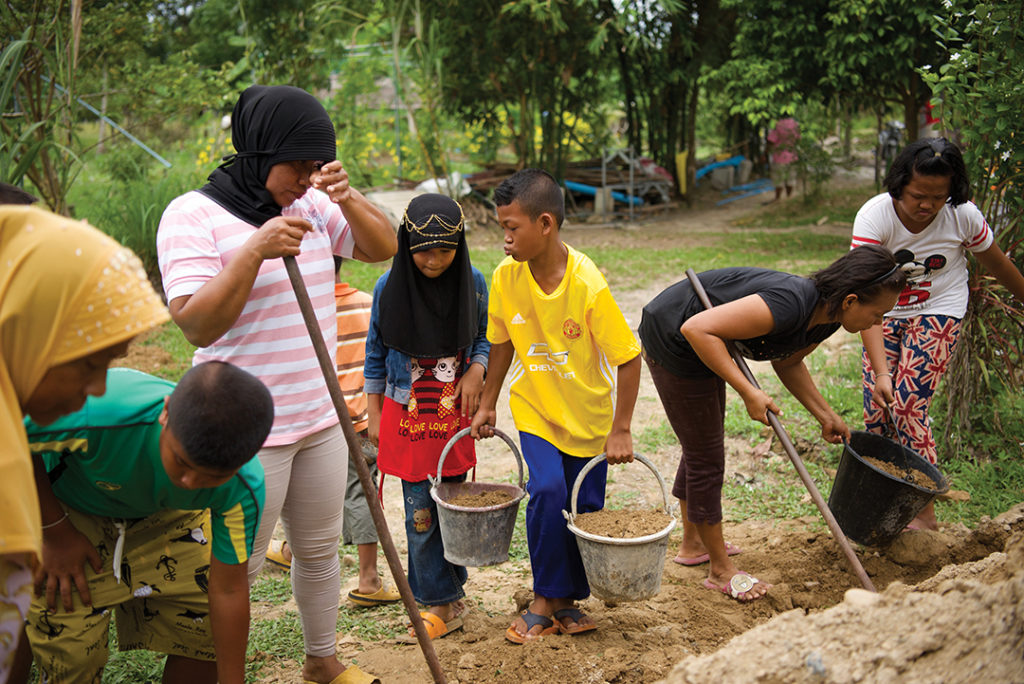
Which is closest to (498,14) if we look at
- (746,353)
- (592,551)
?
(746,353)

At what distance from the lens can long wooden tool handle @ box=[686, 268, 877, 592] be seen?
327 centimetres

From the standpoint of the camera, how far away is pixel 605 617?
3.55 m

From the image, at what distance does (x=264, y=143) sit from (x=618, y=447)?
1.63 metres

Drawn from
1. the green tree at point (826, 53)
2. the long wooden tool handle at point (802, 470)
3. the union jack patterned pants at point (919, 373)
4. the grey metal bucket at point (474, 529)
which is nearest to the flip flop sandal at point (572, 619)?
the grey metal bucket at point (474, 529)

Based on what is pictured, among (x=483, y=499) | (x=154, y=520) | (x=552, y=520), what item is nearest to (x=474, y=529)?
(x=483, y=499)

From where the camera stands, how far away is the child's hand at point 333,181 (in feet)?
8.73

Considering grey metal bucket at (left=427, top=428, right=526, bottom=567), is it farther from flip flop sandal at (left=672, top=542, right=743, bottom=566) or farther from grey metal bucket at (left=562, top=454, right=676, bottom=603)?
flip flop sandal at (left=672, top=542, right=743, bottom=566)

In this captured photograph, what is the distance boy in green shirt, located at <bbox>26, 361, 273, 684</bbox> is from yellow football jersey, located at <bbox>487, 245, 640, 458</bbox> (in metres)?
1.28

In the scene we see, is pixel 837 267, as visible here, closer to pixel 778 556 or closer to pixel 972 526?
pixel 778 556

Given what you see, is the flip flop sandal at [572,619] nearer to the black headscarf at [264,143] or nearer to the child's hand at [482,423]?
the child's hand at [482,423]

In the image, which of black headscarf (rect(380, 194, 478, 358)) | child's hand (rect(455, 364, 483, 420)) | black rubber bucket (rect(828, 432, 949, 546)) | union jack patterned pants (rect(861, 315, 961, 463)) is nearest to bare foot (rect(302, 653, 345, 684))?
child's hand (rect(455, 364, 483, 420))

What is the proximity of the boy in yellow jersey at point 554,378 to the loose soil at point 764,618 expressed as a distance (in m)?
0.24

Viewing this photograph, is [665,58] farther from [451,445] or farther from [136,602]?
[136,602]

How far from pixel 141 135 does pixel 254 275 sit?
1605 cm
